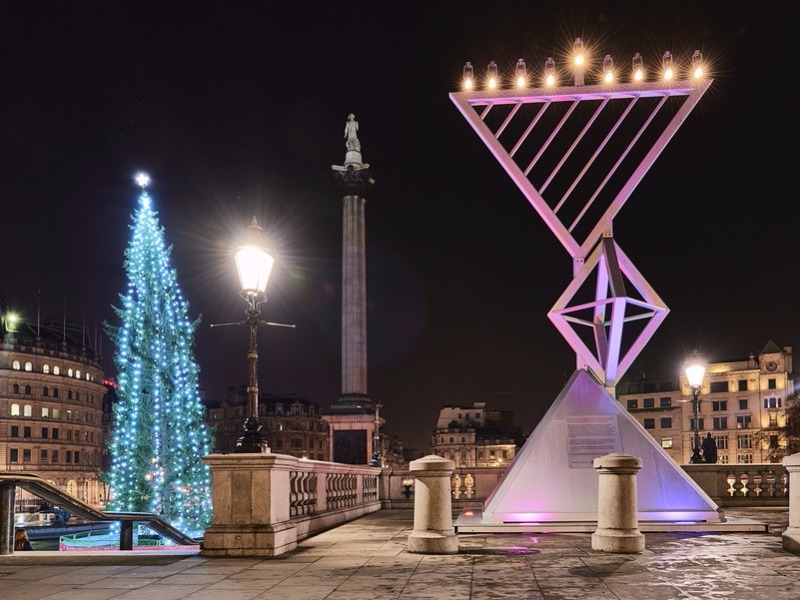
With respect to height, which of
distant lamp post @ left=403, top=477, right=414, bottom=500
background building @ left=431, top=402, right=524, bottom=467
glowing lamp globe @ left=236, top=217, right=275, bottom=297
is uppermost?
glowing lamp globe @ left=236, top=217, right=275, bottom=297

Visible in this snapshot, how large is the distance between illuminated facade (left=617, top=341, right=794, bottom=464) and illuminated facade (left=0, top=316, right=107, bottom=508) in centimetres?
6725

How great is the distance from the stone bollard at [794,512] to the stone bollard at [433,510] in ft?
14.9

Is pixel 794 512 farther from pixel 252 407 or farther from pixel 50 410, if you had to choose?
pixel 50 410

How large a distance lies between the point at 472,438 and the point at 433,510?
13897cm

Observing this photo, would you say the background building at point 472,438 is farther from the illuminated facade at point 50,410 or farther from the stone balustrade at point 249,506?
the stone balustrade at point 249,506

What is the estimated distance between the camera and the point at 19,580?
9.45 metres

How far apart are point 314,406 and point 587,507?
13031 cm

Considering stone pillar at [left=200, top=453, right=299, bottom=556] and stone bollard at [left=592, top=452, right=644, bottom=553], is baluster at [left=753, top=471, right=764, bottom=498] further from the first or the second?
stone pillar at [left=200, top=453, right=299, bottom=556]

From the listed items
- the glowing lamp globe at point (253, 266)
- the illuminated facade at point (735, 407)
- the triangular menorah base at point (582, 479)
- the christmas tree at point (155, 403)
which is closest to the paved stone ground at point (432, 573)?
the triangular menorah base at point (582, 479)

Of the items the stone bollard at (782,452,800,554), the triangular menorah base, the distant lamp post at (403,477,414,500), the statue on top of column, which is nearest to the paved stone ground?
the stone bollard at (782,452,800,554)

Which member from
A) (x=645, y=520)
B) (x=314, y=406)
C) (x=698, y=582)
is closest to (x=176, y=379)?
(x=645, y=520)

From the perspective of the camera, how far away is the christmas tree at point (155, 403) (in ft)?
116

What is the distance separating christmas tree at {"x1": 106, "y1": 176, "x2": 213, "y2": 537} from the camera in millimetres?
35219

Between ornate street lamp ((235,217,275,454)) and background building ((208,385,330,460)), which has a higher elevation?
ornate street lamp ((235,217,275,454))
